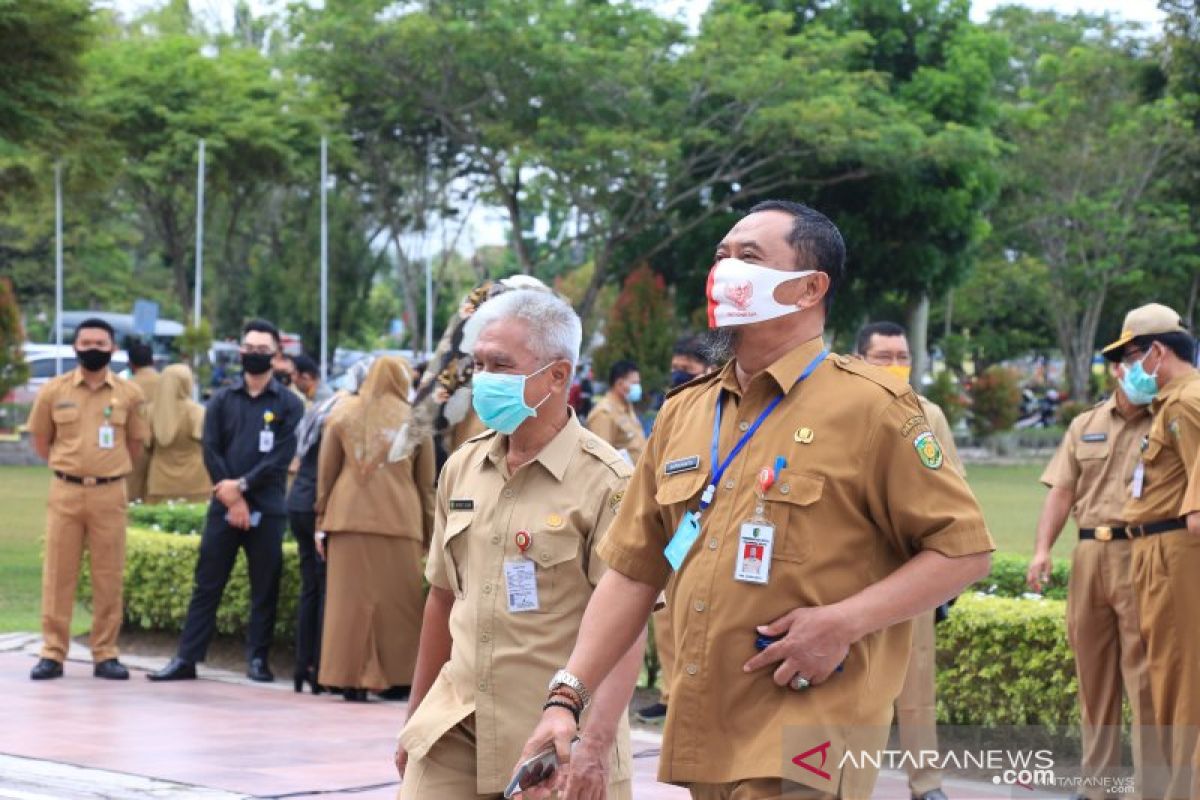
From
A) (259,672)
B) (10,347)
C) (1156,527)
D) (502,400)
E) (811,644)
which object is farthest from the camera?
(10,347)

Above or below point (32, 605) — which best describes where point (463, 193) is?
above

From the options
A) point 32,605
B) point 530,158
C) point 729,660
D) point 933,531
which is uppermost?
point 530,158

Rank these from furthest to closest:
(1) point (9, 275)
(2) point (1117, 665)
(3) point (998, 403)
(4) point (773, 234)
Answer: (1) point (9, 275)
(3) point (998, 403)
(2) point (1117, 665)
(4) point (773, 234)

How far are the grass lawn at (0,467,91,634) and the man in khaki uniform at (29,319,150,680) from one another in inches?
82.7

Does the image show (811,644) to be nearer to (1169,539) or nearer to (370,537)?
(1169,539)

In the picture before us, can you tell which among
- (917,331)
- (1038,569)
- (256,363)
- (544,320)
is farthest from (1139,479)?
(917,331)

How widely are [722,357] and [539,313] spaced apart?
1054 millimetres

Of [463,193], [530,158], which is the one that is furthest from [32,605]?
[463,193]

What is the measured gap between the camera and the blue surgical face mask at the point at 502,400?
4.71 metres

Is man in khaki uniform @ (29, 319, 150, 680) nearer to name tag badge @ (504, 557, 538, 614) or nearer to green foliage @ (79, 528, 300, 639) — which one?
green foliage @ (79, 528, 300, 639)

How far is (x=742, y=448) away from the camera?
11.8 ft

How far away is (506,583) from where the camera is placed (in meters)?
4.56

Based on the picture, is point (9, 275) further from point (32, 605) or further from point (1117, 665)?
point (1117, 665)

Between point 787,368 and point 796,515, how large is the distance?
1.03 ft
